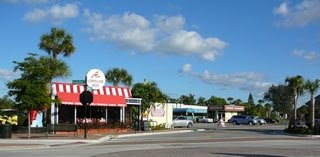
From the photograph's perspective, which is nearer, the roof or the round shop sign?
the round shop sign

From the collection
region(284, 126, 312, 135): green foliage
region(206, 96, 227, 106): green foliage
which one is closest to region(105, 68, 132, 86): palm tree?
region(284, 126, 312, 135): green foliage

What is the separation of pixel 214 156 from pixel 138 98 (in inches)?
1202

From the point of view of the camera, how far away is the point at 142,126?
49.5m

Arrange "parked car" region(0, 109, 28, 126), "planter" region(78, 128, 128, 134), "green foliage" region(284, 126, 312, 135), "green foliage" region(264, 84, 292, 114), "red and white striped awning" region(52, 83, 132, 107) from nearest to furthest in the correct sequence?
"parked car" region(0, 109, 28, 126), "planter" region(78, 128, 128, 134), "red and white striped awning" region(52, 83, 132, 107), "green foliage" region(284, 126, 312, 135), "green foliage" region(264, 84, 292, 114)

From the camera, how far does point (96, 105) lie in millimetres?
47625

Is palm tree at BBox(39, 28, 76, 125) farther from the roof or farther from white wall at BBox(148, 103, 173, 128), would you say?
the roof

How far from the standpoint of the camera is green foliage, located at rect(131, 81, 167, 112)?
5284 centimetres

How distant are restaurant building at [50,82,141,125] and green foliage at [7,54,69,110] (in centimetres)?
811

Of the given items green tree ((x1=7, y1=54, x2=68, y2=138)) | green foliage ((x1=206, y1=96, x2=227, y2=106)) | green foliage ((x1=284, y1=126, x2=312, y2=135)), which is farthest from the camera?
green foliage ((x1=206, y1=96, x2=227, y2=106))

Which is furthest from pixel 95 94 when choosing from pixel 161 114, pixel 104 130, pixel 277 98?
pixel 277 98

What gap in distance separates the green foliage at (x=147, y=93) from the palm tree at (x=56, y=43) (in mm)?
8934

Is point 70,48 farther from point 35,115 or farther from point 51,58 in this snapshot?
point 35,115

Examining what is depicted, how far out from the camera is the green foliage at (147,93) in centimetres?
5284

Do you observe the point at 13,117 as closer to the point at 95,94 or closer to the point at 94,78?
the point at 95,94
